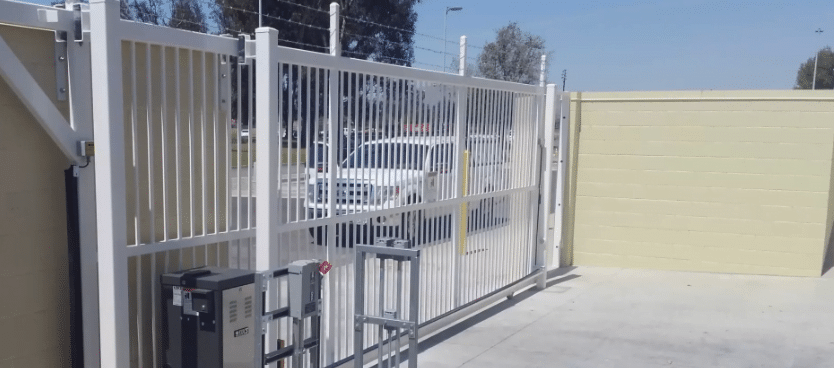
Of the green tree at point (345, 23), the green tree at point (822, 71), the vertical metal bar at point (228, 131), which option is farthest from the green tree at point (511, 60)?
the green tree at point (822, 71)

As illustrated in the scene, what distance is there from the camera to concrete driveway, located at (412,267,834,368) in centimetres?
582

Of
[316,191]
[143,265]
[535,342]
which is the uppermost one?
[316,191]

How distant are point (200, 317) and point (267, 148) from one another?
3.32ft

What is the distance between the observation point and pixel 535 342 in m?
6.25

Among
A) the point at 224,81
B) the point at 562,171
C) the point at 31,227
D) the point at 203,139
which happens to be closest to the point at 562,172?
the point at 562,171

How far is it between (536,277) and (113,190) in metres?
5.91

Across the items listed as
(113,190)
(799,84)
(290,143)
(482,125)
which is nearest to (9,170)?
(113,190)

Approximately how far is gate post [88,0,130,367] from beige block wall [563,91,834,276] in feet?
24.1

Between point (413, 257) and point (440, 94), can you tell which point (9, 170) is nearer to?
point (413, 257)

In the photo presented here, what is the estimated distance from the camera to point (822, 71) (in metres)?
50.8

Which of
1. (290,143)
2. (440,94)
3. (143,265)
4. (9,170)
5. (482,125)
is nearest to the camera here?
(9,170)

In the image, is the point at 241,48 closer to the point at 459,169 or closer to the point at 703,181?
the point at 459,169

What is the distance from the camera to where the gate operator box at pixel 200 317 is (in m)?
3.49

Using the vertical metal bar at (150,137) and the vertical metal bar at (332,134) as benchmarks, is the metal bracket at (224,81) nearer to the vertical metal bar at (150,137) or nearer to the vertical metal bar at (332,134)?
the vertical metal bar at (150,137)
